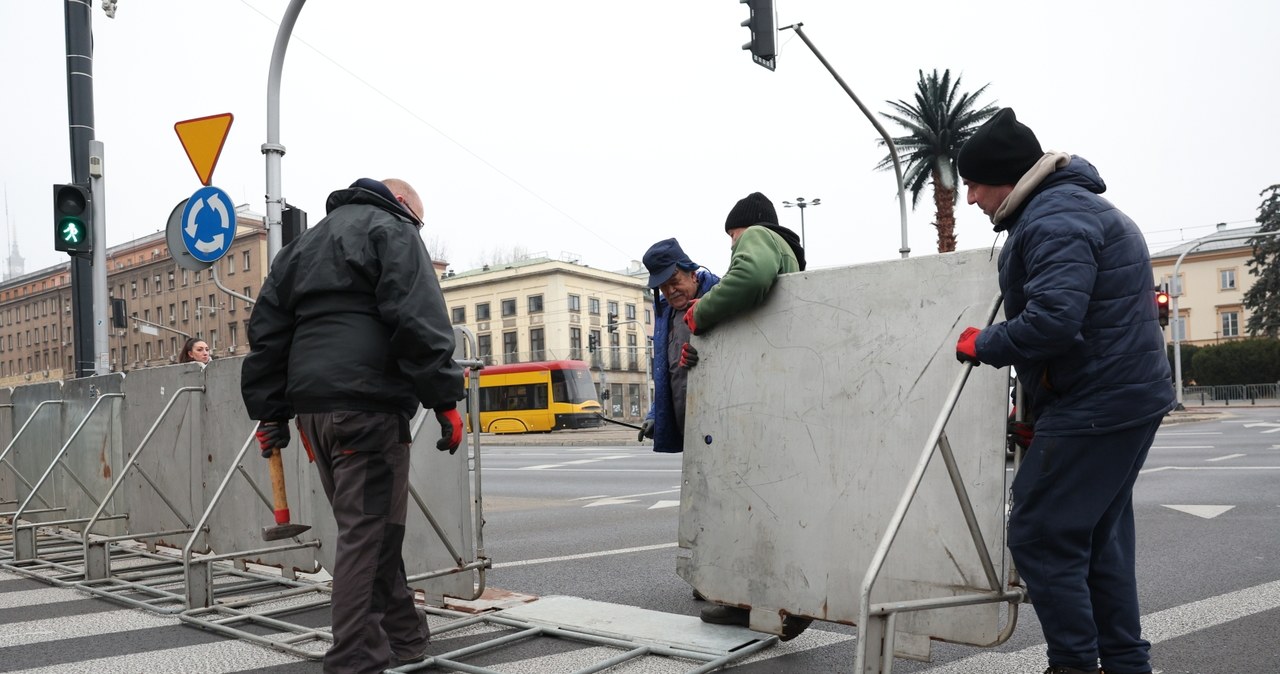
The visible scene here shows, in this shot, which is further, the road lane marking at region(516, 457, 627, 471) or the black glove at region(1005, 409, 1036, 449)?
the road lane marking at region(516, 457, 627, 471)

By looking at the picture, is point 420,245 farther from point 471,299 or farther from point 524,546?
point 471,299

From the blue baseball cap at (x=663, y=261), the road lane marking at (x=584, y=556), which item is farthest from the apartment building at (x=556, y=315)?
the blue baseball cap at (x=663, y=261)

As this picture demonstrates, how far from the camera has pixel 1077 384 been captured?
121 inches

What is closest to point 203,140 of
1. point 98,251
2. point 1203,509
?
point 98,251

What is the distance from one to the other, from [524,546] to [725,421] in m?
4.32

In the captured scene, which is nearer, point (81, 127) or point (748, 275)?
point (748, 275)

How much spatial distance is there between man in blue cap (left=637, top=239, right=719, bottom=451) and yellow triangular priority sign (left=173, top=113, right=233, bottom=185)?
→ 5152 mm

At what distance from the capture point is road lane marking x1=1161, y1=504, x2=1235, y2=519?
28.0 ft

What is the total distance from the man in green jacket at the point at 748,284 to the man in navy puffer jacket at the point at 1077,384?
1.11 metres

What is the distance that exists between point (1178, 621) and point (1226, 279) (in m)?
96.1

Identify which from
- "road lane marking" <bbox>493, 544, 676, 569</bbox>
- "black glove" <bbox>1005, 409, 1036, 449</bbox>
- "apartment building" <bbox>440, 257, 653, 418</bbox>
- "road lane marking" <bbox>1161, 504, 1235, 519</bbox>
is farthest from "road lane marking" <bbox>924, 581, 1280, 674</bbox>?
"apartment building" <bbox>440, 257, 653, 418</bbox>

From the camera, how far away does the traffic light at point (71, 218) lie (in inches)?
382

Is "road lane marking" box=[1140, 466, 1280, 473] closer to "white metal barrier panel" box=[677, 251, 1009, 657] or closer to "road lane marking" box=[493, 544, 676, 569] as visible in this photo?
"road lane marking" box=[493, 544, 676, 569]

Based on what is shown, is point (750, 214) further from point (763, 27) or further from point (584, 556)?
point (763, 27)
